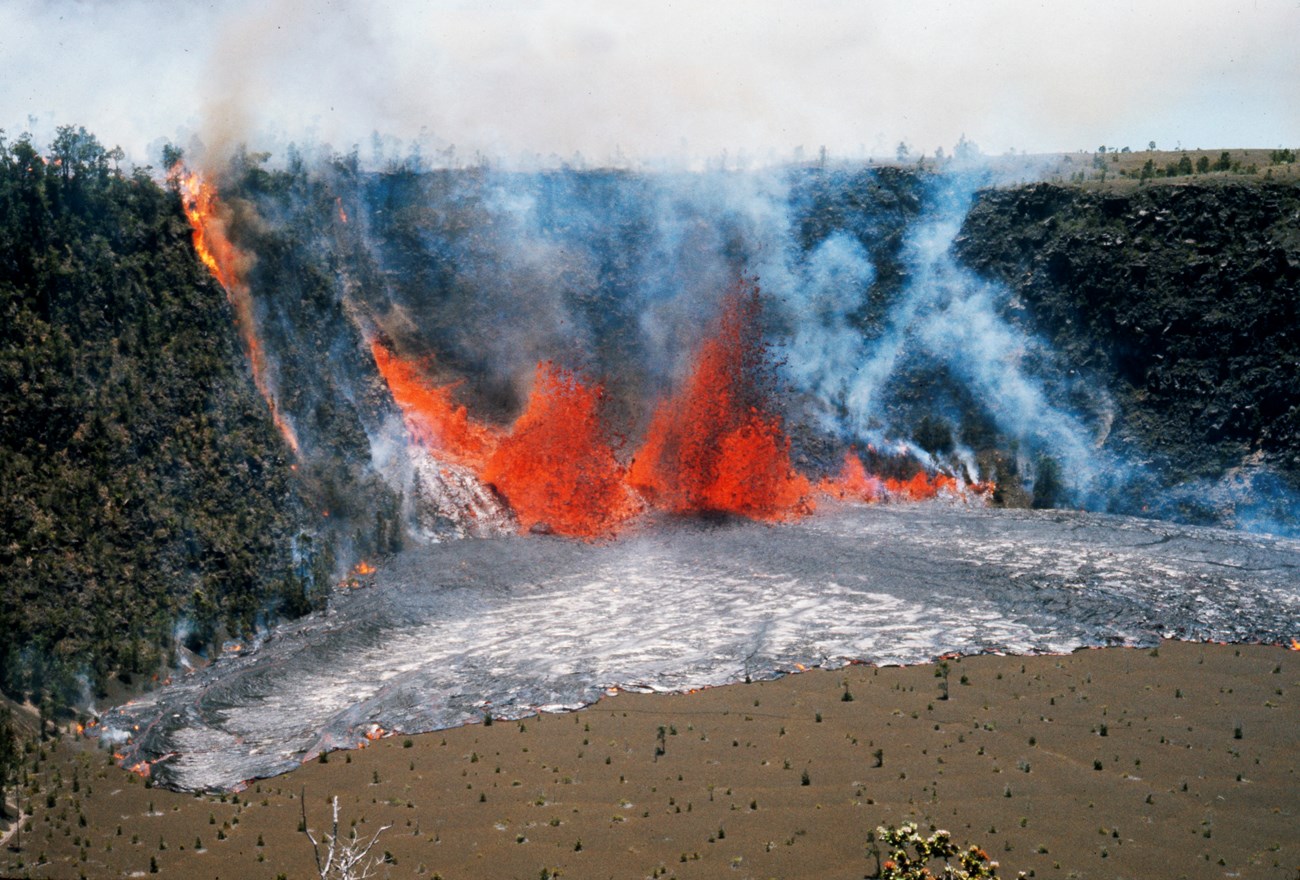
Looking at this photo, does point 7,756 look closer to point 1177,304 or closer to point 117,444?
point 117,444

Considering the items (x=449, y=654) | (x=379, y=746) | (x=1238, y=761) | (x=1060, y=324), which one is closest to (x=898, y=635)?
(x=1238, y=761)

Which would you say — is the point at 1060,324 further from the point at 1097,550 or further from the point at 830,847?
the point at 830,847

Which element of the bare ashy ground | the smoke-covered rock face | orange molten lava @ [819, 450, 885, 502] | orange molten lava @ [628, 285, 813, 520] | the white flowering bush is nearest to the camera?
the white flowering bush

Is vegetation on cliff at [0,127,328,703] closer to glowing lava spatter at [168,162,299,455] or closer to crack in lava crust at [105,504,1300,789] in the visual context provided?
glowing lava spatter at [168,162,299,455]

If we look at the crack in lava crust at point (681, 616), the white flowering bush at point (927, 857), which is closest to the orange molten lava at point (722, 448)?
the crack in lava crust at point (681, 616)

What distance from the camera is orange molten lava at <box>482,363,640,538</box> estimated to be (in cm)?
5962

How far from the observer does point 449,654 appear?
135 feet

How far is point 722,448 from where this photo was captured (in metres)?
65.4

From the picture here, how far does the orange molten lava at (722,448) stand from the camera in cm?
6281

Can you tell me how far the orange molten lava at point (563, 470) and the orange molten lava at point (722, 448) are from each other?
225 centimetres

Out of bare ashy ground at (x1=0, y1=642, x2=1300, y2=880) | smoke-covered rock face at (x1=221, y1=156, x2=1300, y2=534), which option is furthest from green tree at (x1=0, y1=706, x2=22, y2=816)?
smoke-covered rock face at (x1=221, y1=156, x2=1300, y2=534)

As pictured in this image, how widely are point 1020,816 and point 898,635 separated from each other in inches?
570

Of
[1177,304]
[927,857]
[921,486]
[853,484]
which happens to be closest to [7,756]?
[927,857]

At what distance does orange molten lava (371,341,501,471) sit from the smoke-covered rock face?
1.32 feet
